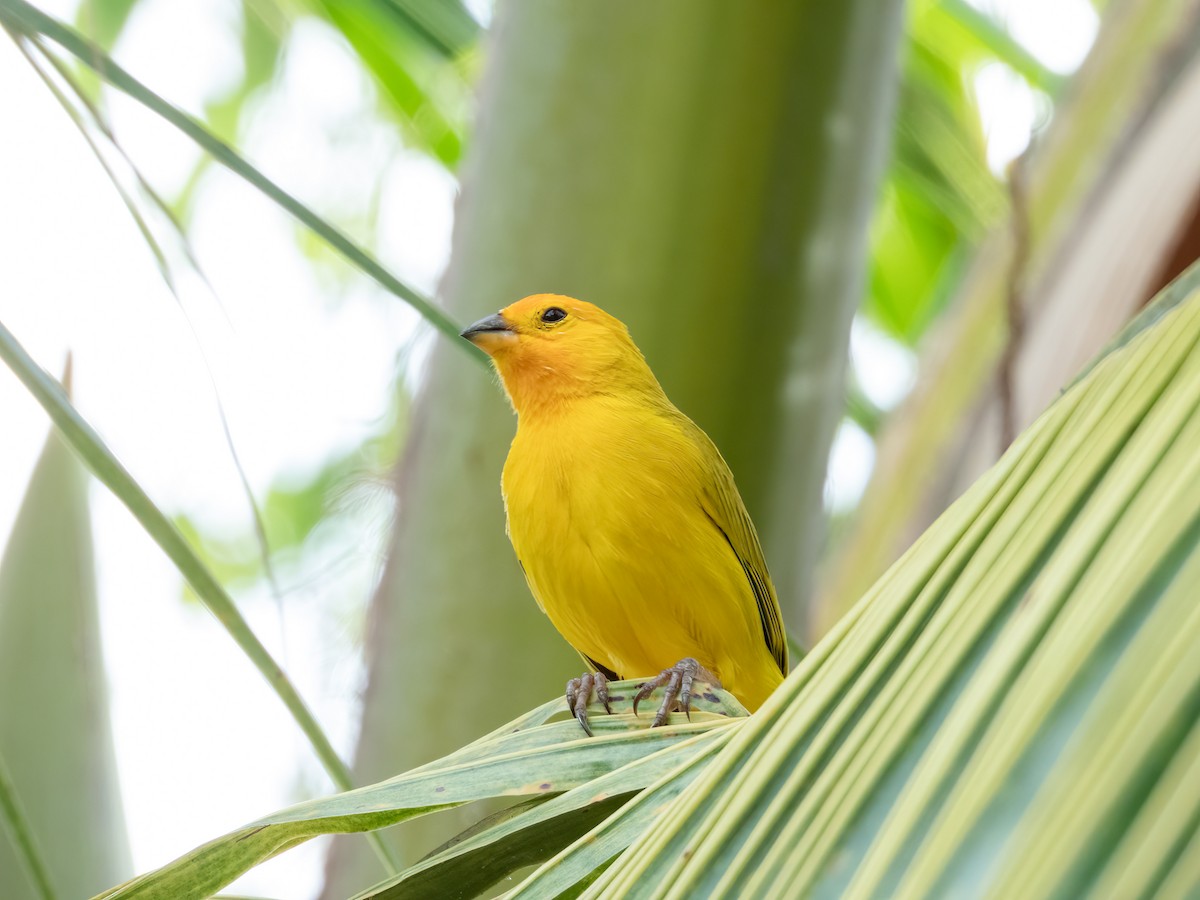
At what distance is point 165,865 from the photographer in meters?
1.09

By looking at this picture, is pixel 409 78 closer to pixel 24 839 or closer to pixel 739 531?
pixel 739 531

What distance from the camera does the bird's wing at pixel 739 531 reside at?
8.98ft

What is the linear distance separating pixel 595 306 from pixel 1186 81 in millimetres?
1599

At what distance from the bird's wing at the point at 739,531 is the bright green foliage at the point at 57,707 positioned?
1.30 m

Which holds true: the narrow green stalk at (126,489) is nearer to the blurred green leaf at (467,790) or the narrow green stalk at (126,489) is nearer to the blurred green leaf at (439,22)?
A: the blurred green leaf at (467,790)

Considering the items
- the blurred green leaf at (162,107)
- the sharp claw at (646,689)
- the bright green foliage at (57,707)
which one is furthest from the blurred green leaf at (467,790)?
the bright green foliage at (57,707)

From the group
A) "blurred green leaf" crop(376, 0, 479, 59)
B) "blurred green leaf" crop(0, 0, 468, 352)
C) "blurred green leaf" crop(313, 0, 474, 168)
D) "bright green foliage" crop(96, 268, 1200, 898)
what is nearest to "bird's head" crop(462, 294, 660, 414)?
"blurred green leaf" crop(376, 0, 479, 59)

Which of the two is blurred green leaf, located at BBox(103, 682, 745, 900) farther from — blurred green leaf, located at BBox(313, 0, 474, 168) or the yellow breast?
blurred green leaf, located at BBox(313, 0, 474, 168)

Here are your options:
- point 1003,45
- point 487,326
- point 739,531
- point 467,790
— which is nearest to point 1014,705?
point 467,790

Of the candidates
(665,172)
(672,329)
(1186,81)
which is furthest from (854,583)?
(1186,81)

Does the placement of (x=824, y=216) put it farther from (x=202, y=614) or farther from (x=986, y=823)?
(x=202, y=614)

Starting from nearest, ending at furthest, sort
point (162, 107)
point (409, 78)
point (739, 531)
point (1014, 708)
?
point (1014, 708) → point (162, 107) → point (739, 531) → point (409, 78)

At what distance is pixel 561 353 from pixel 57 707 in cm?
153

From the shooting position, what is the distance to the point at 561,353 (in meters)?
Result: 2.99
